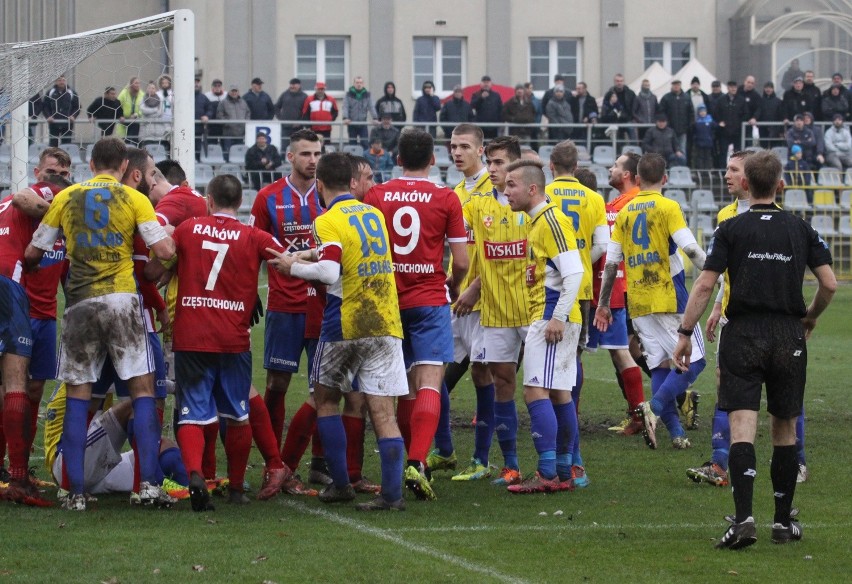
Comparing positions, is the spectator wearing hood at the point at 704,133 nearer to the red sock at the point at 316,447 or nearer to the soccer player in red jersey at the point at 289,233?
the soccer player in red jersey at the point at 289,233

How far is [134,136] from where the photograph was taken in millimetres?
12469

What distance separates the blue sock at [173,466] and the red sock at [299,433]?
0.72m

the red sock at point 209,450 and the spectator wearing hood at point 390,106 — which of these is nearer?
the red sock at point 209,450

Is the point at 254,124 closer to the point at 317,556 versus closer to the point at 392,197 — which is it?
the point at 392,197

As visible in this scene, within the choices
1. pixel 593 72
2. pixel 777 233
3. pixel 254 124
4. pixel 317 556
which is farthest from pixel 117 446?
pixel 593 72

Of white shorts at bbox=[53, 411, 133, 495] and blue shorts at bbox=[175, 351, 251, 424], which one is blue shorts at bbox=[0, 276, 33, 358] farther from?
blue shorts at bbox=[175, 351, 251, 424]

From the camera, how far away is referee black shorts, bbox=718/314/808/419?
7.19 m

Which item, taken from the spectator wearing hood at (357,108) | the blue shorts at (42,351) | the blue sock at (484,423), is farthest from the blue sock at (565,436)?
the spectator wearing hood at (357,108)

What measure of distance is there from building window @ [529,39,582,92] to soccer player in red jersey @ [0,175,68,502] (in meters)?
31.0

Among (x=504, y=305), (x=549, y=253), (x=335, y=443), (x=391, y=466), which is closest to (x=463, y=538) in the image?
(x=391, y=466)

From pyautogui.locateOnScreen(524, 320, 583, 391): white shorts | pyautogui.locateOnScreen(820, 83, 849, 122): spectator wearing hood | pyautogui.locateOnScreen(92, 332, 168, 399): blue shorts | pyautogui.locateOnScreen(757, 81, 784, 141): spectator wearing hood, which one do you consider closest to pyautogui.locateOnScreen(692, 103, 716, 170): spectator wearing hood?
pyautogui.locateOnScreen(757, 81, 784, 141): spectator wearing hood

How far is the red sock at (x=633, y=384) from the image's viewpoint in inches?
440

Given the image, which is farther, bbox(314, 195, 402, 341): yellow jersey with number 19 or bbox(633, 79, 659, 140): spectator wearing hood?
bbox(633, 79, 659, 140): spectator wearing hood

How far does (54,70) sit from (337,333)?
4.29 metres
